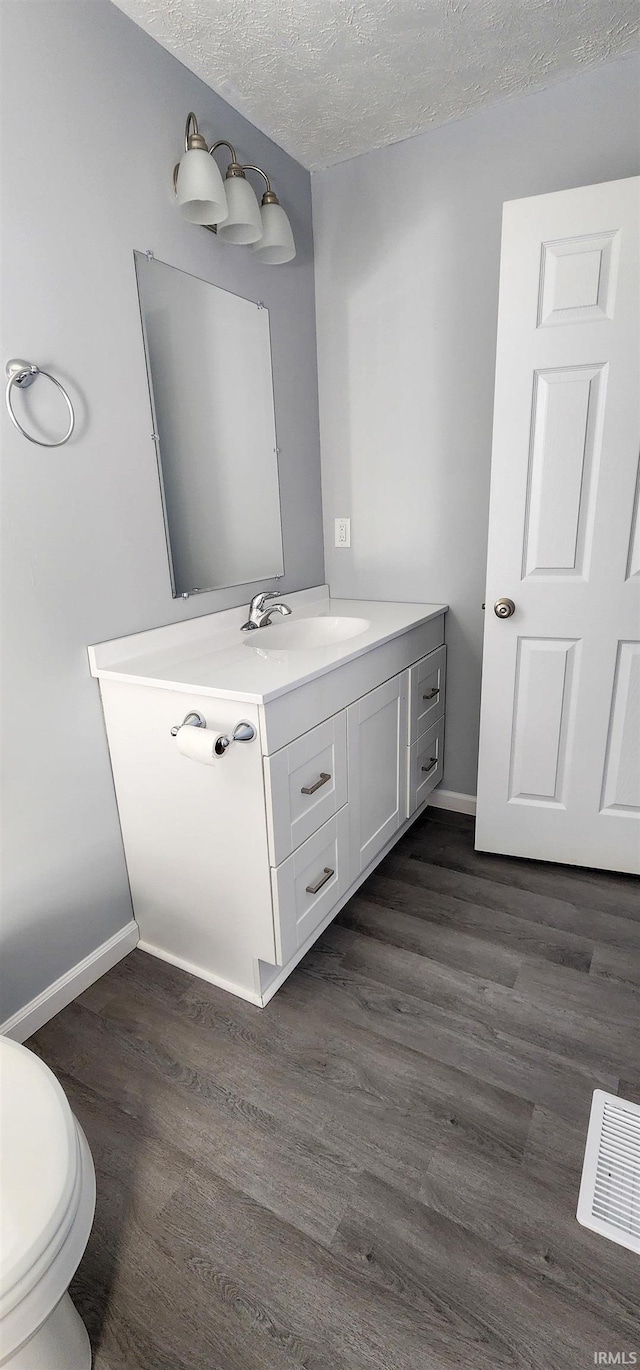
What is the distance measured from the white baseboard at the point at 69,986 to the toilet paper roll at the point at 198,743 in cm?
72

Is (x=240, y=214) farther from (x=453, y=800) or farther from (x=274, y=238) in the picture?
(x=453, y=800)

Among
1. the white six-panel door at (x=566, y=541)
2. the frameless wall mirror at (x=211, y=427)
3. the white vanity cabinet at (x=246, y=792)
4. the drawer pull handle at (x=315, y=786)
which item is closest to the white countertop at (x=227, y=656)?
the white vanity cabinet at (x=246, y=792)

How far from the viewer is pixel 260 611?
1990 millimetres

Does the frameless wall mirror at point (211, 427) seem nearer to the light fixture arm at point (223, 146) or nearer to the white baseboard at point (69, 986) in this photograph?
the light fixture arm at point (223, 146)

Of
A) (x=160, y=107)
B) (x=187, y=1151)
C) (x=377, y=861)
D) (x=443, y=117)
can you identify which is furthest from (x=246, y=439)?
(x=187, y=1151)

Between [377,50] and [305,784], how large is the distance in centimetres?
186

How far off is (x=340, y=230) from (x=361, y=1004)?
244 centimetres

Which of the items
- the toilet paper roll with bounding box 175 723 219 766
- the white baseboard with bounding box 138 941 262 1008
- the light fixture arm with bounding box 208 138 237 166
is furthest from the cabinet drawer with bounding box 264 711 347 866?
the light fixture arm with bounding box 208 138 237 166

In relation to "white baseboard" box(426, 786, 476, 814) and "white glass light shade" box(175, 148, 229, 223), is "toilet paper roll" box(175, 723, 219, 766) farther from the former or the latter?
"white baseboard" box(426, 786, 476, 814)

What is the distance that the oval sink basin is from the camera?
1982mm

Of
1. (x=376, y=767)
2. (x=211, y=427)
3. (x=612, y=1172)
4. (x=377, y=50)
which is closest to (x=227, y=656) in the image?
(x=376, y=767)

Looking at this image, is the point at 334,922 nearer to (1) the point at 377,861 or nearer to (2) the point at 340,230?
(1) the point at 377,861

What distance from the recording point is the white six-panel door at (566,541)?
1624 millimetres

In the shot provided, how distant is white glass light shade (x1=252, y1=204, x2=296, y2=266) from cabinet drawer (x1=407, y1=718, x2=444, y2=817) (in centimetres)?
158
